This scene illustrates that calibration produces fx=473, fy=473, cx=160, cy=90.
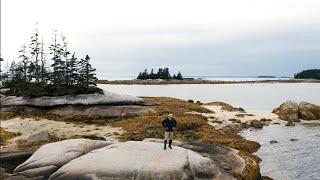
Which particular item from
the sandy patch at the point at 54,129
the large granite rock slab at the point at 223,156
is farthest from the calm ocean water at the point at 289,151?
the sandy patch at the point at 54,129

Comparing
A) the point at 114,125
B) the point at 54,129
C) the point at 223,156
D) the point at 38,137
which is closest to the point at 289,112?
the point at 114,125

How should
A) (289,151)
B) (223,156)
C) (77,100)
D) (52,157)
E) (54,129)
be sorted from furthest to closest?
(77,100) < (54,129) < (289,151) < (223,156) < (52,157)

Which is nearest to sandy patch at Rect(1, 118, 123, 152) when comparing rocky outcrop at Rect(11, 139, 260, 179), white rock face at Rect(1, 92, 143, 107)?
white rock face at Rect(1, 92, 143, 107)

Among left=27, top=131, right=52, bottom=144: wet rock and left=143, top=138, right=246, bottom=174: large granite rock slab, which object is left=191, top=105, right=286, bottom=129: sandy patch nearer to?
left=27, top=131, right=52, bottom=144: wet rock

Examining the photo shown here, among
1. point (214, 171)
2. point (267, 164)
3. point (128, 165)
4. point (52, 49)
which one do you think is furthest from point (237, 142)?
point (52, 49)

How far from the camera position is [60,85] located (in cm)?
6003

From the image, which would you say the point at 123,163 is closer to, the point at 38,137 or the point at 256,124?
the point at 38,137

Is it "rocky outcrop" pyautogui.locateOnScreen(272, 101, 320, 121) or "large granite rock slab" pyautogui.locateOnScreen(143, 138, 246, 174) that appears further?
"rocky outcrop" pyautogui.locateOnScreen(272, 101, 320, 121)

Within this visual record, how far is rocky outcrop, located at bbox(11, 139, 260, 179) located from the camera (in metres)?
25.8

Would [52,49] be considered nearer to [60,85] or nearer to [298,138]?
[60,85]

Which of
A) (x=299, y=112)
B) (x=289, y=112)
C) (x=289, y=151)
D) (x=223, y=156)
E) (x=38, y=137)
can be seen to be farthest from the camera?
(x=289, y=112)

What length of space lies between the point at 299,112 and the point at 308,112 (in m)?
1.42

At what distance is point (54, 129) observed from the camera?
47.8 metres

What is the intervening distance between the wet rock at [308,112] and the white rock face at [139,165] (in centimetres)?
4299
